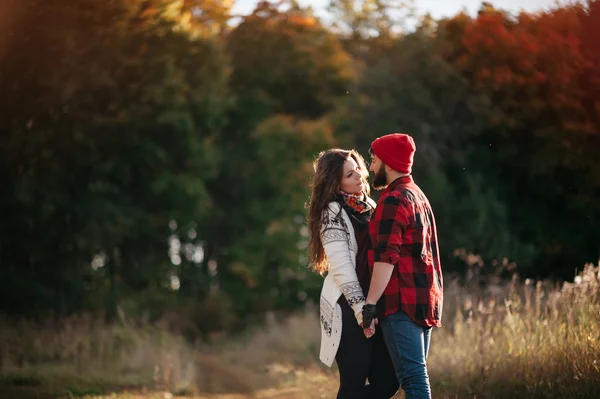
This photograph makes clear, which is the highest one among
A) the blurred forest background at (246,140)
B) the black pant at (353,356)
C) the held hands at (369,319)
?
the held hands at (369,319)

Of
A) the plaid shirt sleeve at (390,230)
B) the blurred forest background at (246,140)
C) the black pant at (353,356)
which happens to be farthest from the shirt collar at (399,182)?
the blurred forest background at (246,140)

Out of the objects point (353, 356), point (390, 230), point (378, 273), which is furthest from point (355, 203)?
point (353, 356)

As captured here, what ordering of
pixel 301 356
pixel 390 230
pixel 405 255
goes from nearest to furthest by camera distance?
1. pixel 390 230
2. pixel 405 255
3. pixel 301 356

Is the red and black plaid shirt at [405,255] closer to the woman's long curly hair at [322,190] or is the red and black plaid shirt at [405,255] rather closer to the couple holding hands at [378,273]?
the couple holding hands at [378,273]

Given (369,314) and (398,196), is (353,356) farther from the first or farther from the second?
(398,196)

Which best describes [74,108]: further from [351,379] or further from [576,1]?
[351,379]

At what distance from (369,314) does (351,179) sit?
33.7 inches

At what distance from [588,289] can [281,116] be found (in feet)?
32.6

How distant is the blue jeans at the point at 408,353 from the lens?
464cm

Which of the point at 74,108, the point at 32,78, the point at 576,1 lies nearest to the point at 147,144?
the point at 74,108

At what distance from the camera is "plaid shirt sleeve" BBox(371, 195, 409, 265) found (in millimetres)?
4598

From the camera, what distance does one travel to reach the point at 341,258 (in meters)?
4.78

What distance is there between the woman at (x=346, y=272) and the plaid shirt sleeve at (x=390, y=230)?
24 cm

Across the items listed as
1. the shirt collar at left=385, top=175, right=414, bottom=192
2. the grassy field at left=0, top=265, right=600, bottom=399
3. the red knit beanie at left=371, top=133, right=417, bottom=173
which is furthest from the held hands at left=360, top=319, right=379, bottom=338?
the grassy field at left=0, top=265, right=600, bottom=399
